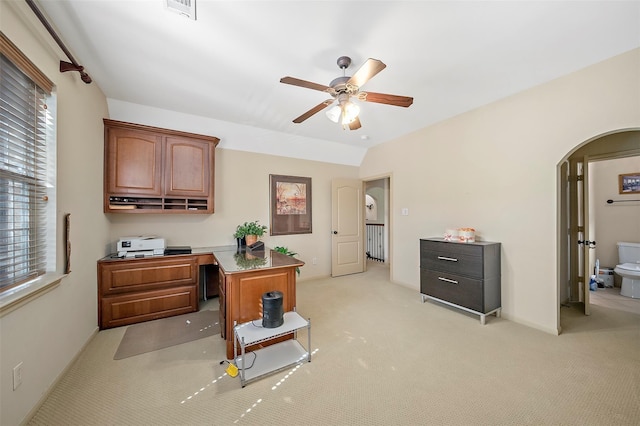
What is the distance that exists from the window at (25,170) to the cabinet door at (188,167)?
1357 mm

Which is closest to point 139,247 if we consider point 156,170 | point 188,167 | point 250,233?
point 156,170

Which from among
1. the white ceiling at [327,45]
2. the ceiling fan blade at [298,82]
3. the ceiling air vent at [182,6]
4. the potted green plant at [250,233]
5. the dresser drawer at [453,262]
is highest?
the white ceiling at [327,45]

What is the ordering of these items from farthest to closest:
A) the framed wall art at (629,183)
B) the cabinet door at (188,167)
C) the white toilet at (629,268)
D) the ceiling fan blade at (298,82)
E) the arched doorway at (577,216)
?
the framed wall art at (629,183), the white toilet at (629,268), the cabinet door at (188,167), the arched doorway at (577,216), the ceiling fan blade at (298,82)

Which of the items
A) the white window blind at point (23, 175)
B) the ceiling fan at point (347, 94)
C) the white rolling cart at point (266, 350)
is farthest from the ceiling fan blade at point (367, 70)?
the white window blind at point (23, 175)

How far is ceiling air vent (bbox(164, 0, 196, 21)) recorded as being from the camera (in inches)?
61.6

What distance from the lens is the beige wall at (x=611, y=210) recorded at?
12.7 feet

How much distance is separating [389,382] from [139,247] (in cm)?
309

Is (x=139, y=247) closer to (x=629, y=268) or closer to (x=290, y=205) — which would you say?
(x=290, y=205)

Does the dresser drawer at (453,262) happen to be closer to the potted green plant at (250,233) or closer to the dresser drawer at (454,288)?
the dresser drawer at (454,288)

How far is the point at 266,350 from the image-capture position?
88.0 inches

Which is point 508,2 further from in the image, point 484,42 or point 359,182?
point 359,182

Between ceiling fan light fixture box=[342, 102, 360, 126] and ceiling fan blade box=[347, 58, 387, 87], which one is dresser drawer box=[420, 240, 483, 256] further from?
ceiling fan blade box=[347, 58, 387, 87]

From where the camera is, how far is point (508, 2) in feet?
5.27

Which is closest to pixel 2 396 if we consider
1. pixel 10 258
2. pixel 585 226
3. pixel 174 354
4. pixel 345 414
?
pixel 10 258
